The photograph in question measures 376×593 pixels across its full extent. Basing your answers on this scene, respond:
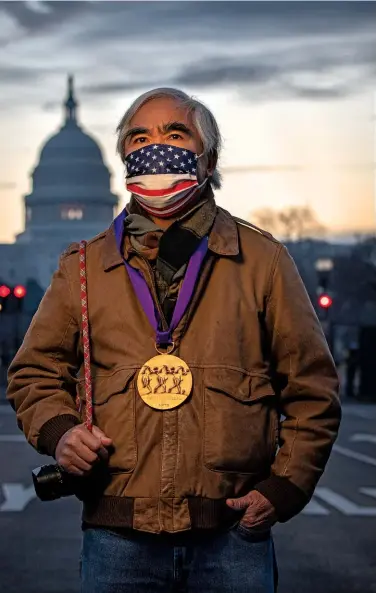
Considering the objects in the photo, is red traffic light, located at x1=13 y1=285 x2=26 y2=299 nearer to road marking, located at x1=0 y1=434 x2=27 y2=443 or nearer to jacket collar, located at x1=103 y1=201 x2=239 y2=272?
road marking, located at x1=0 y1=434 x2=27 y2=443

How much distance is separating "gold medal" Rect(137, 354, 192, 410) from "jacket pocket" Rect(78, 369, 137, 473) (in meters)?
0.04

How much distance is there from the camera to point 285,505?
3578mm

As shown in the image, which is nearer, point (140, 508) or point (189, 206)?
point (140, 508)

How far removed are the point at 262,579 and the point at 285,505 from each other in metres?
0.19


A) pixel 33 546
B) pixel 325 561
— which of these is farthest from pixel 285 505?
pixel 33 546

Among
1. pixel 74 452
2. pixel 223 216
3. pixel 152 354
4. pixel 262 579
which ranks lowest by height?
pixel 262 579

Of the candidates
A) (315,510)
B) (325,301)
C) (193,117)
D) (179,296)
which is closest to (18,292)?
(325,301)

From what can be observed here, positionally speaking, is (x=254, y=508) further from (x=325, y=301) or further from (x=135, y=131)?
(x=325, y=301)

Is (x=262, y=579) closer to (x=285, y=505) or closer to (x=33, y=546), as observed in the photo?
(x=285, y=505)

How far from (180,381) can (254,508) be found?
0.36 metres

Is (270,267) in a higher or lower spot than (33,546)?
higher

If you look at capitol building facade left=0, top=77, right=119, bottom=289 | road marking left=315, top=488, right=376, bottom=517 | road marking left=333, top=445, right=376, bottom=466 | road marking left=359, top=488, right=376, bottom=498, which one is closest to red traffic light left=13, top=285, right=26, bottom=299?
road marking left=333, top=445, right=376, bottom=466

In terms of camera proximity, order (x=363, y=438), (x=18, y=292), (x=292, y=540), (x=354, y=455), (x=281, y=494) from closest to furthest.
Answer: (x=281, y=494), (x=292, y=540), (x=354, y=455), (x=363, y=438), (x=18, y=292)

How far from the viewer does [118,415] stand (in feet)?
11.6
